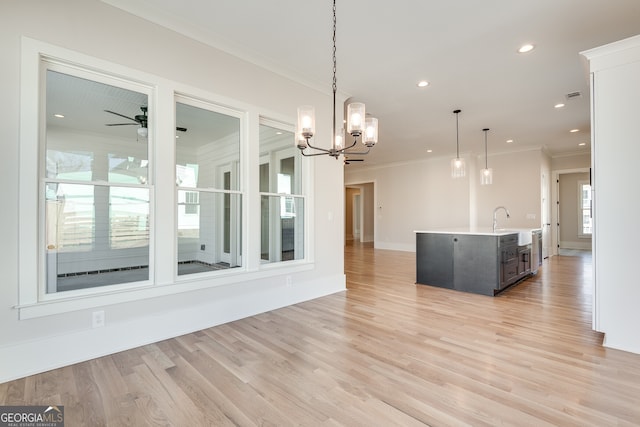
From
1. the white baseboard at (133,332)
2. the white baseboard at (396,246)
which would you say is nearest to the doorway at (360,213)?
the white baseboard at (396,246)

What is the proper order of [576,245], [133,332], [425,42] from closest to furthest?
[133,332] < [425,42] < [576,245]

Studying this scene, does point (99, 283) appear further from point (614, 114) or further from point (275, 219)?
point (614, 114)

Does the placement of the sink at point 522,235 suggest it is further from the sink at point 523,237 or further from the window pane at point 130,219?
the window pane at point 130,219

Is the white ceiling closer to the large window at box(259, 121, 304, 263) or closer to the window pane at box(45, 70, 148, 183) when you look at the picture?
the window pane at box(45, 70, 148, 183)

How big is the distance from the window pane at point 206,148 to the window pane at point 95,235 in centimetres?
54

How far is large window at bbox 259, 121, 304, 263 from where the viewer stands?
376cm

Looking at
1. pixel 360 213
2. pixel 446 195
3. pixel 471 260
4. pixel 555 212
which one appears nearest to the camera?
pixel 471 260

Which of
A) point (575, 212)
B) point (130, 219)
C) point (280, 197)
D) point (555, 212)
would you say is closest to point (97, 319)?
point (130, 219)

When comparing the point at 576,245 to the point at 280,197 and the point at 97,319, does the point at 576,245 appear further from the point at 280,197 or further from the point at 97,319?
the point at 97,319

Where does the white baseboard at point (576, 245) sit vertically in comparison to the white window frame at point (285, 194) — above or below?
below

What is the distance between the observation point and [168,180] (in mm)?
2846

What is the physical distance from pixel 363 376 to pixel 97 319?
7.12 ft

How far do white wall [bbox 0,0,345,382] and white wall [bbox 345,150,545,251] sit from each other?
229 inches

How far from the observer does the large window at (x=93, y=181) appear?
2396 mm
